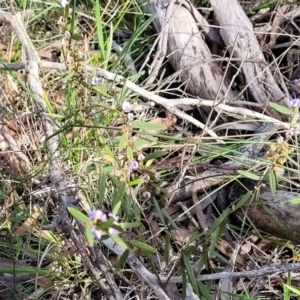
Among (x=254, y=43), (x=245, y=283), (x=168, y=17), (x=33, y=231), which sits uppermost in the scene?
(x=168, y=17)

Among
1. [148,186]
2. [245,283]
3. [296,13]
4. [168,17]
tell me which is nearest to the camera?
[148,186]

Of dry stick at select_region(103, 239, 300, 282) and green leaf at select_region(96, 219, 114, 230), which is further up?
green leaf at select_region(96, 219, 114, 230)

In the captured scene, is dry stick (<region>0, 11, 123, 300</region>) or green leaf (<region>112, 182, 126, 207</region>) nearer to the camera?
green leaf (<region>112, 182, 126, 207</region>)

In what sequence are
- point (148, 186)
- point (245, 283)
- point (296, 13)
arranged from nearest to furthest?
point (148, 186) → point (245, 283) → point (296, 13)

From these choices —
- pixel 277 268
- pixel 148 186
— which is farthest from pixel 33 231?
pixel 277 268

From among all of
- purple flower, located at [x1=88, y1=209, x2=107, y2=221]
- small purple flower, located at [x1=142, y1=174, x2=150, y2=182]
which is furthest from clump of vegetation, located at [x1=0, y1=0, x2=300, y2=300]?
purple flower, located at [x1=88, y1=209, x2=107, y2=221]

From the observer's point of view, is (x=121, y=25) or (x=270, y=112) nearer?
(x=270, y=112)

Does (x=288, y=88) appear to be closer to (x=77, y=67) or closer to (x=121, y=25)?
(x=121, y=25)

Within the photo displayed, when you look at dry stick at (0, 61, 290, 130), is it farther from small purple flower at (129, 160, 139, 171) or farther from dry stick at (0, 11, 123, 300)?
Result: small purple flower at (129, 160, 139, 171)

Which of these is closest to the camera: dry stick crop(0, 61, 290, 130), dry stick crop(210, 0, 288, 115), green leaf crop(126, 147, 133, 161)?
Result: green leaf crop(126, 147, 133, 161)
